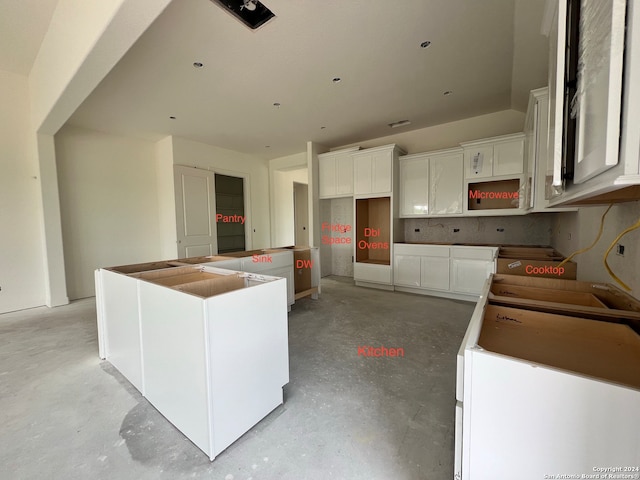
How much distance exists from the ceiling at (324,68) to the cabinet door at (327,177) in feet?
2.79

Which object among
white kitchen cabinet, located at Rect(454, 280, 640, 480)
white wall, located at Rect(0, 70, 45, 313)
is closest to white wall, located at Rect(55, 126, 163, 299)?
white wall, located at Rect(0, 70, 45, 313)

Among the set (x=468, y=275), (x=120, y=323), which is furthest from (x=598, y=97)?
(x=468, y=275)

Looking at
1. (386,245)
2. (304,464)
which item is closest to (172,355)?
(304,464)

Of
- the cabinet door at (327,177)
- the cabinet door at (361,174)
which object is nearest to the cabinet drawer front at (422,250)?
the cabinet door at (361,174)

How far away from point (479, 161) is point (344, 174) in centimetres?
218

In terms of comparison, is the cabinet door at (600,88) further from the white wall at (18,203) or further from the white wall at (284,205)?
the white wall at (284,205)

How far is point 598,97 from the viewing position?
0.65 meters

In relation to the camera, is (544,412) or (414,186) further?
(414,186)

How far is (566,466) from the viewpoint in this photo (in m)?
0.64

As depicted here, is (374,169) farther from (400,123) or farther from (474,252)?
(474,252)

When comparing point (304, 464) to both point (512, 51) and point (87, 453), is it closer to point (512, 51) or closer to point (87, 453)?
point (87, 453)

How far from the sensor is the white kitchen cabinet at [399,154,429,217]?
4.23 meters

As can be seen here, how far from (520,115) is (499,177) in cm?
105

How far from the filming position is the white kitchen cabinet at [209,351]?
1326mm
